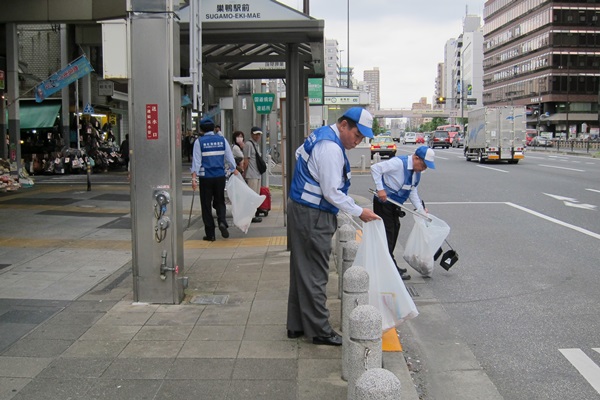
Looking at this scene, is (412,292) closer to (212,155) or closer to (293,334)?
(293,334)

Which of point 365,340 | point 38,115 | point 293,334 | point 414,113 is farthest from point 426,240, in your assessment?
point 414,113

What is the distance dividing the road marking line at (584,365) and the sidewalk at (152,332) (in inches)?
58.5

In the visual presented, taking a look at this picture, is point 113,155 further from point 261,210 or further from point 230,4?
point 230,4

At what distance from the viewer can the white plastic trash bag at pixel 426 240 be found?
7.62 meters

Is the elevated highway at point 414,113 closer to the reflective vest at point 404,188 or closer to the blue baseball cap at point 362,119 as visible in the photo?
the reflective vest at point 404,188

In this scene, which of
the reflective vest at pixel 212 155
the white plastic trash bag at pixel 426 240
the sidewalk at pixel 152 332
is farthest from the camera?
the reflective vest at pixel 212 155

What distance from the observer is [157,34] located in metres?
5.85

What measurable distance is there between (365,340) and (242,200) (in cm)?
619

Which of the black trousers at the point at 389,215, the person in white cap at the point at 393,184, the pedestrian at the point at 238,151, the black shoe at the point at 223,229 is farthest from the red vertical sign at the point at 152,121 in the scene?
the pedestrian at the point at 238,151

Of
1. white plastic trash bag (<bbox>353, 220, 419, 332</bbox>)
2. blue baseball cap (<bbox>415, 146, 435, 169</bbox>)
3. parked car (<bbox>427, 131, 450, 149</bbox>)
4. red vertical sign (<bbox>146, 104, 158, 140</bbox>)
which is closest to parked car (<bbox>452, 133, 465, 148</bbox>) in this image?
parked car (<bbox>427, 131, 450, 149</bbox>)

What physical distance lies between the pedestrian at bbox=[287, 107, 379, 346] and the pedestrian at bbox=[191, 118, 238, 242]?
479 centimetres

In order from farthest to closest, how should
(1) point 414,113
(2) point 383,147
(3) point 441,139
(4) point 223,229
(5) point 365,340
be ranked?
(1) point 414,113, (3) point 441,139, (2) point 383,147, (4) point 223,229, (5) point 365,340

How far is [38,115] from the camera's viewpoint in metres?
23.6

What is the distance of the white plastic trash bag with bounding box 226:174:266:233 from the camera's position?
31.6 ft
